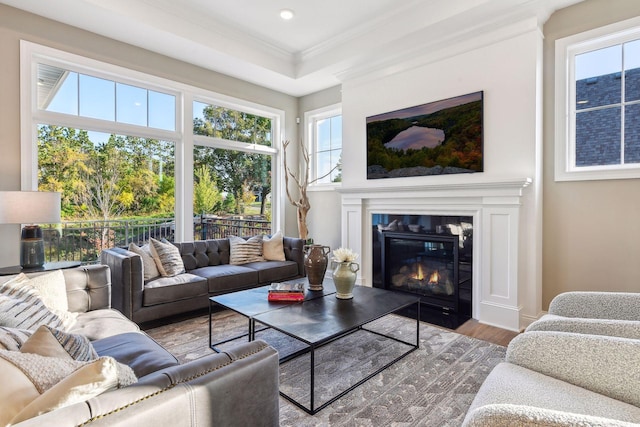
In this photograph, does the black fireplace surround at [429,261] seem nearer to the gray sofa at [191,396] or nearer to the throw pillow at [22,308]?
the gray sofa at [191,396]

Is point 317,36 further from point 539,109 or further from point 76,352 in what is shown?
point 76,352

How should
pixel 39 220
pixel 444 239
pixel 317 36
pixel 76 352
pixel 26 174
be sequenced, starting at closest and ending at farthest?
1. pixel 76 352
2. pixel 39 220
3. pixel 26 174
4. pixel 444 239
5. pixel 317 36

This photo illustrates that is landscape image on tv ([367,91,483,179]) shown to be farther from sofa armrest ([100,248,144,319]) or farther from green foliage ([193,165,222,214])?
sofa armrest ([100,248,144,319])

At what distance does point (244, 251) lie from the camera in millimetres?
4203

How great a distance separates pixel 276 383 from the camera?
124 cm

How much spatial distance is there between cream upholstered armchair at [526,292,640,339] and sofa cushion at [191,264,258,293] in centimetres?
276

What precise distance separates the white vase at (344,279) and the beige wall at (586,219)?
2034mm

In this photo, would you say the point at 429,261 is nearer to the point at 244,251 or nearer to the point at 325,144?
the point at 244,251

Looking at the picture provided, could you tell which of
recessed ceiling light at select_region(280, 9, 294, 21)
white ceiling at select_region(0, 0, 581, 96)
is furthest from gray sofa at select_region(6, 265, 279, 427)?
recessed ceiling light at select_region(280, 9, 294, 21)

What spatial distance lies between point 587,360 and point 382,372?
4.24 feet

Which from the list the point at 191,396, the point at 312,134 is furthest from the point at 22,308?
the point at 312,134

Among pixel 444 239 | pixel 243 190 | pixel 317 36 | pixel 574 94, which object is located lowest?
pixel 444 239

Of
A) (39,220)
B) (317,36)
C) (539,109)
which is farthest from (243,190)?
(539,109)

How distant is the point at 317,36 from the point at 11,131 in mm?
3337
